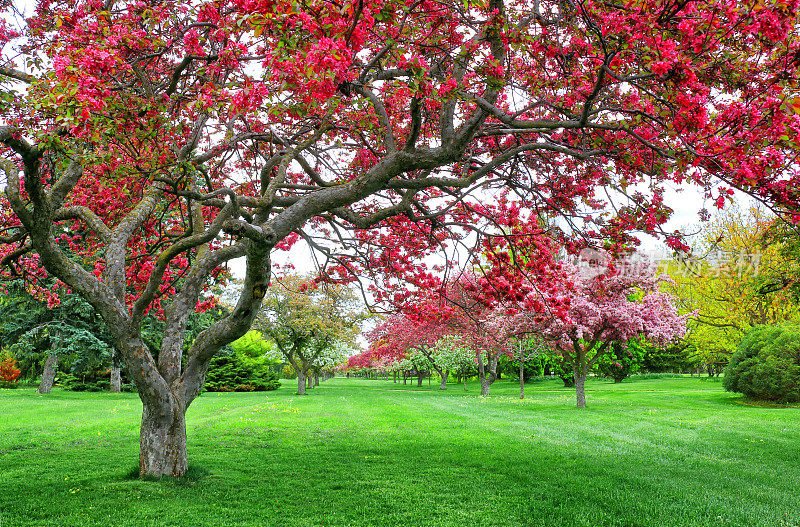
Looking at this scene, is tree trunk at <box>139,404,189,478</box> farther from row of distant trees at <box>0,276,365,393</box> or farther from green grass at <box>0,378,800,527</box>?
row of distant trees at <box>0,276,365,393</box>

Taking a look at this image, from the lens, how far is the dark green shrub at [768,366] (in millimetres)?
18094

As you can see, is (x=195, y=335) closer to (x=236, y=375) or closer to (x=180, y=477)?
(x=236, y=375)

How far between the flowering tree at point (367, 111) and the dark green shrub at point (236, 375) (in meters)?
24.7

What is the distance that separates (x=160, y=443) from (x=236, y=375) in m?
27.0

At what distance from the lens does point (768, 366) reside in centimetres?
1855

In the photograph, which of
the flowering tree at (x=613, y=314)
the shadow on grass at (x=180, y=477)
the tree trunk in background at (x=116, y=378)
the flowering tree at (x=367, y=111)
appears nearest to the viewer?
the flowering tree at (x=367, y=111)

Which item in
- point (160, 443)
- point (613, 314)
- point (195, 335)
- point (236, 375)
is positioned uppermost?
point (613, 314)

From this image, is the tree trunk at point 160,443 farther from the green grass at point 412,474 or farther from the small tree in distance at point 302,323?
the small tree in distance at point 302,323

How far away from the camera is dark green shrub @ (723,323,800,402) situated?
59.4 ft

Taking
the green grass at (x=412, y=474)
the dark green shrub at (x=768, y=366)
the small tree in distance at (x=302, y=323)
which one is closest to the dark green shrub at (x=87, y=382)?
the small tree in distance at (x=302, y=323)

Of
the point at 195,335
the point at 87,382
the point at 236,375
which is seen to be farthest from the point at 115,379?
the point at 236,375

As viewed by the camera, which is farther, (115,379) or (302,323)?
(302,323)

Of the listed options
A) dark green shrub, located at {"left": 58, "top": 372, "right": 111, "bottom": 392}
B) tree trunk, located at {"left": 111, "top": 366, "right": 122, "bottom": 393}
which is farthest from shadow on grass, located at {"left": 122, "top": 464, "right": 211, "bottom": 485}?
dark green shrub, located at {"left": 58, "top": 372, "right": 111, "bottom": 392}

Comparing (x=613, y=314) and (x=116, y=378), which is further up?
(x=613, y=314)
